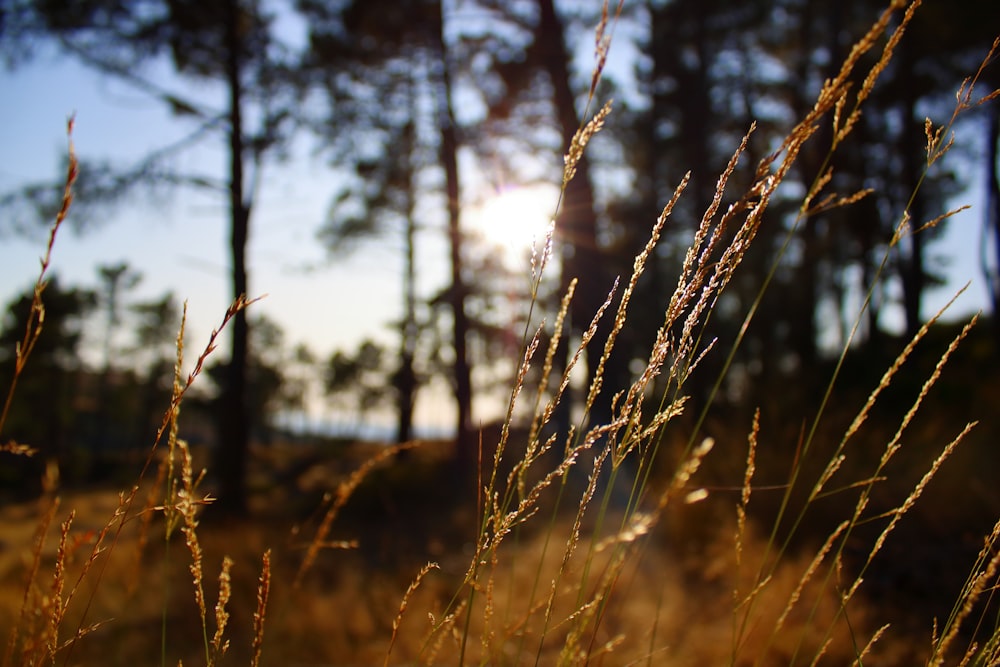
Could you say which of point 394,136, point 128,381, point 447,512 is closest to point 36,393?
point 128,381

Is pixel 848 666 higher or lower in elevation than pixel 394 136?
lower

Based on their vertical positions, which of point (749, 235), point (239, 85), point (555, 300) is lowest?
point (749, 235)

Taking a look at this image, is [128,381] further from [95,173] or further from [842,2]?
[842,2]

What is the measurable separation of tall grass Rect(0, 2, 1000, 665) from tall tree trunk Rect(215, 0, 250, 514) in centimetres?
98

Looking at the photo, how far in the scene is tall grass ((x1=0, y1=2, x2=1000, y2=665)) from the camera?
39.5 inches

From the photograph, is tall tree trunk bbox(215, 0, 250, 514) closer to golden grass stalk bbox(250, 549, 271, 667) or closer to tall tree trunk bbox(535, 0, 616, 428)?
tall tree trunk bbox(535, 0, 616, 428)

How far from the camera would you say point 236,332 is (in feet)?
29.6

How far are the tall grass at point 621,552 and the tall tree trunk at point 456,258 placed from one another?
2.07 m

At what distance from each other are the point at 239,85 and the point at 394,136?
3.53 metres

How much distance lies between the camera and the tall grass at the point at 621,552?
1.00 meters

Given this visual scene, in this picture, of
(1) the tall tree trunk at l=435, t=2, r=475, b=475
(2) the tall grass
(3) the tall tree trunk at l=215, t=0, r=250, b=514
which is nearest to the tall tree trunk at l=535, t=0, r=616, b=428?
(2) the tall grass

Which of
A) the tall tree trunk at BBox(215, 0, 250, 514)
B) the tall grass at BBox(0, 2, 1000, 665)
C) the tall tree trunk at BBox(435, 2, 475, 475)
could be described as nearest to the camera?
the tall grass at BBox(0, 2, 1000, 665)

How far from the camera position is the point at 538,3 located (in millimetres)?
7832

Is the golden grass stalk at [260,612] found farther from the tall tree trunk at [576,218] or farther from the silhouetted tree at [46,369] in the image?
the silhouetted tree at [46,369]
